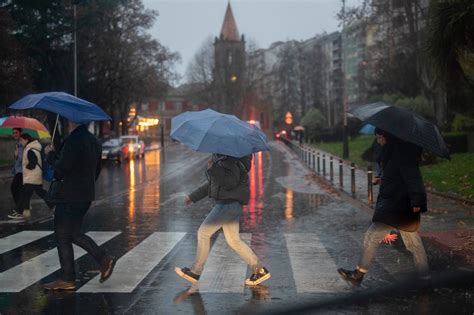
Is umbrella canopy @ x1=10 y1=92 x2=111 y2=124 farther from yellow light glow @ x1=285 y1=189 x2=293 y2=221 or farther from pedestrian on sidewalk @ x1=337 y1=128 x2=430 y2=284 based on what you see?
yellow light glow @ x1=285 y1=189 x2=293 y2=221

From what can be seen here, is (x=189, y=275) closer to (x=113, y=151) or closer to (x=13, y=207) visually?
(x=13, y=207)

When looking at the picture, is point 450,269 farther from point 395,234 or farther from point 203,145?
point 203,145

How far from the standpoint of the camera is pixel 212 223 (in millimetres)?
7289

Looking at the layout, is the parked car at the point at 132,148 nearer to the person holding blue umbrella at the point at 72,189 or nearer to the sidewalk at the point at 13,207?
the sidewalk at the point at 13,207

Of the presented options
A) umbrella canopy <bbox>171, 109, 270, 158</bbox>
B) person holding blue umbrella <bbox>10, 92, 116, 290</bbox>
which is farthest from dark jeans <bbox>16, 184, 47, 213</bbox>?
umbrella canopy <bbox>171, 109, 270, 158</bbox>

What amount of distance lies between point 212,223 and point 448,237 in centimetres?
501

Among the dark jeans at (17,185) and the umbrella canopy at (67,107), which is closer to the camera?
the umbrella canopy at (67,107)

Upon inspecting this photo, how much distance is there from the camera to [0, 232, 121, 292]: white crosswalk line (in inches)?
295

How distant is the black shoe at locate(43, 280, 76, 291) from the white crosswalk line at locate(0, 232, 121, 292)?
353 millimetres

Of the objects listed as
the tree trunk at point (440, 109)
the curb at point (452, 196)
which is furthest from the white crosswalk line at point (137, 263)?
the tree trunk at point (440, 109)

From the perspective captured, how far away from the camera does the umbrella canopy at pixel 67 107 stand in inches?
295

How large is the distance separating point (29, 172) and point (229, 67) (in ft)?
333

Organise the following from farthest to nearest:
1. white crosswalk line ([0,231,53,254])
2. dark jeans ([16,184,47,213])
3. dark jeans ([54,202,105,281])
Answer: dark jeans ([16,184,47,213]) → white crosswalk line ([0,231,53,254]) → dark jeans ([54,202,105,281])

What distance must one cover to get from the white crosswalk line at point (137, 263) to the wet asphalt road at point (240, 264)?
0.03 m
